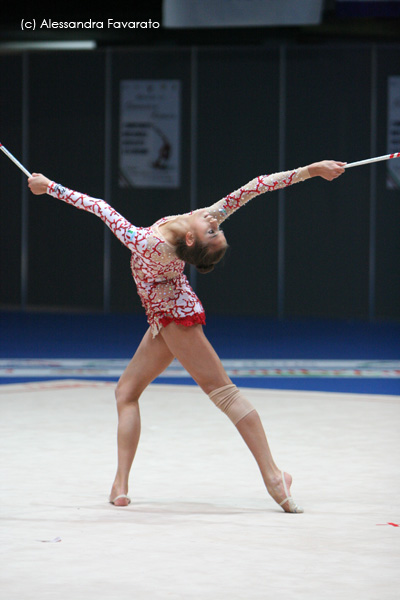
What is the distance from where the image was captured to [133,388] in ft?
16.6

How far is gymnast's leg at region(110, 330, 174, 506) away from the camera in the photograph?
5.00 metres

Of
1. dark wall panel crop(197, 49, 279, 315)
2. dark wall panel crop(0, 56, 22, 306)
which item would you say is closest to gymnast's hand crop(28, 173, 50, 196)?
→ dark wall panel crop(197, 49, 279, 315)

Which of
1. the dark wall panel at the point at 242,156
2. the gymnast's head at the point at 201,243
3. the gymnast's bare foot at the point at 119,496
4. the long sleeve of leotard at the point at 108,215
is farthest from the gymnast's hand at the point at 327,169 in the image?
the dark wall panel at the point at 242,156

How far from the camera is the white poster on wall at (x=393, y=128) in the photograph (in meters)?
15.7

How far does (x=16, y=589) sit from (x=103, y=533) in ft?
2.77

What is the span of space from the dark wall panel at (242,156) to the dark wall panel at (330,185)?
0.29m

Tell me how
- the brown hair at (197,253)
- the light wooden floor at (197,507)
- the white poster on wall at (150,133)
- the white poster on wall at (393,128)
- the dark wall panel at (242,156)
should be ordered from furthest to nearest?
the white poster on wall at (150,133) < the dark wall panel at (242,156) < the white poster on wall at (393,128) < the brown hair at (197,253) < the light wooden floor at (197,507)

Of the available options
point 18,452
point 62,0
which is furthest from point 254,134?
point 18,452

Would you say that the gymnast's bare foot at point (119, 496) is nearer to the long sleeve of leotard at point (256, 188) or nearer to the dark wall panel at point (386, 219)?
the long sleeve of leotard at point (256, 188)

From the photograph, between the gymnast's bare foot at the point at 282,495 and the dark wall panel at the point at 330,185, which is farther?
the dark wall panel at the point at 330,185

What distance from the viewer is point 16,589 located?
3502mm

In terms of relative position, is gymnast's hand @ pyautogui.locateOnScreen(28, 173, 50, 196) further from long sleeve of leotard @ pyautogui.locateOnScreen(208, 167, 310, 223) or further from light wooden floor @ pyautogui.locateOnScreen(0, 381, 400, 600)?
light wooden floor @ pyautogui.locateOnScreen(0, 381, 400, 600)

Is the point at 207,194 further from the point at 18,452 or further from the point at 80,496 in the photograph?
the point at 80,496

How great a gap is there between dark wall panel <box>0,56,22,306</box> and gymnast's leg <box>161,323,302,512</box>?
505 inches
